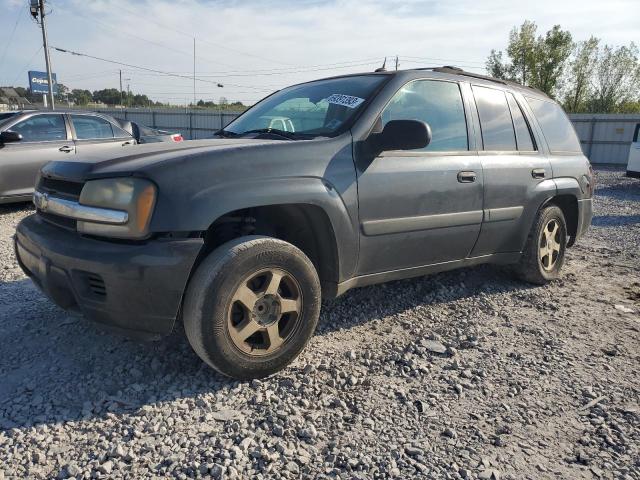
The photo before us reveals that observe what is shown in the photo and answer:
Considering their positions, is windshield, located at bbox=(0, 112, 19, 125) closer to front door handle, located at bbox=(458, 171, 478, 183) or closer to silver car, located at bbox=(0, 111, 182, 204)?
silver car, located at bbox=(0, 111, 182, 204)

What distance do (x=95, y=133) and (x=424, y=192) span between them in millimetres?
6458

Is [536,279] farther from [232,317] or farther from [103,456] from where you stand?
[103,456]

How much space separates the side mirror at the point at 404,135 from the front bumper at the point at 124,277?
1272mm

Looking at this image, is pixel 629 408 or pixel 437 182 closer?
pixel 629 408

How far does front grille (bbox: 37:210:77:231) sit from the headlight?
22 centimetres

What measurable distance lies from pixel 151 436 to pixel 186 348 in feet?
2.82

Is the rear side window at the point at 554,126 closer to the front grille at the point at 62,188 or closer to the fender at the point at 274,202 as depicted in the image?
the fender at the point at 274,202

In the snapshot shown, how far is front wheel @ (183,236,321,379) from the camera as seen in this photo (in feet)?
8.14

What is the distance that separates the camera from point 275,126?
354 centimetres

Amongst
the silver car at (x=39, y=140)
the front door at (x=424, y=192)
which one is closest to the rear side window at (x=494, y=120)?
the front door at (x=424, y=192)

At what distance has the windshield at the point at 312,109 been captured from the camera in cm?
322

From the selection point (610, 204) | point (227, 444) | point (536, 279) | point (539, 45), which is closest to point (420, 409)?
point (227, 444)

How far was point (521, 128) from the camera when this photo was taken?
4.26 metres

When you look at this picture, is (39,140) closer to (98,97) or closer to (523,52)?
(523,52)
